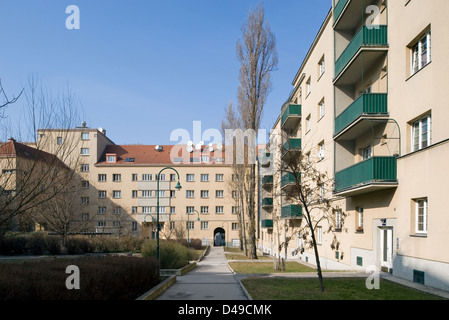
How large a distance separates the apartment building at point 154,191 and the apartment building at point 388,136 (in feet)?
142

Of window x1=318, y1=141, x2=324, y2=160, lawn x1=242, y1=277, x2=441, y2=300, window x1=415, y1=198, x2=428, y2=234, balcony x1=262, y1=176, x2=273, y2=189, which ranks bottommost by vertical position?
lawn x1=242, y1=277, x2=441, y2=300

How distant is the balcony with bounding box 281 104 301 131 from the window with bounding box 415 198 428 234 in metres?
18.4

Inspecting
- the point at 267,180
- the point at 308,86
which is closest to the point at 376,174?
the point at 308,86

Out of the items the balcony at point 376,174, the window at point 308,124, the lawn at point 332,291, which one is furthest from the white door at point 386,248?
the window at point 308,124

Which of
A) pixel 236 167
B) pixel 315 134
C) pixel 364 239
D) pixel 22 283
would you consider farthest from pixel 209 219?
pixel 22 283

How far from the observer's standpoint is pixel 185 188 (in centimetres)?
6794

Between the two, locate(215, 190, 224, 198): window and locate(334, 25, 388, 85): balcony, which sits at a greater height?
locate(334, 25, 388, 85): balcony

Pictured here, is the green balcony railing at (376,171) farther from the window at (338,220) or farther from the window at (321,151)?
the window at (321,151)

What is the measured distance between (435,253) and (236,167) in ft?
84.6

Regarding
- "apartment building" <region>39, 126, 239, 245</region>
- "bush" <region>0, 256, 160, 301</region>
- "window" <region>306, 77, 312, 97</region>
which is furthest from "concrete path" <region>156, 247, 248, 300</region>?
"apartment building" <region>39, 126, 239, 245</region>

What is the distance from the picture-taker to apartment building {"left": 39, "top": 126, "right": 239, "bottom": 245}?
65.6 metres

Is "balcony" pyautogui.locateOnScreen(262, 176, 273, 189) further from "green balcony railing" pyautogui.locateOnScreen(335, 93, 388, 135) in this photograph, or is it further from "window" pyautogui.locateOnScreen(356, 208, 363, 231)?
"green balcony railing" pyautogui.locateOnScreen(335, 93, 388, 135)

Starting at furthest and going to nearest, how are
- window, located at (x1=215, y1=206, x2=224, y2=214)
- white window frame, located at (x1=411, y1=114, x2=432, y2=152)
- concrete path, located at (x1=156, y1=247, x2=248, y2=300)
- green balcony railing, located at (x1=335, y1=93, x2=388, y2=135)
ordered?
1. window, located at (x1=215, y1=206, x2=224, y2=214)
2. green balcony railing, located at (x1=335, y1=93, x2=388, y2=135)
3. white window frame, located at (x1=411, y1=114, x2=432, y2=152)
4. concrete path, located at (x1=156, y1=247, x2=248, y2=300)

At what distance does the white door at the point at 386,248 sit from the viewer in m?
16.4
